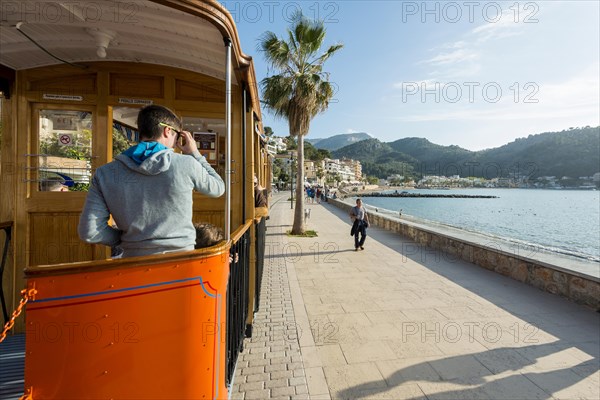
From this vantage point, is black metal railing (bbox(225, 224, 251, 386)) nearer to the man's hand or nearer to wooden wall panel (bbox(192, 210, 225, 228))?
wooden wall panel (bbox(192, 210, 225, 228))

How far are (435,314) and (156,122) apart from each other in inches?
189

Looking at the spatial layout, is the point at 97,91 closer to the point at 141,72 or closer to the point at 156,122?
the point at 141,72

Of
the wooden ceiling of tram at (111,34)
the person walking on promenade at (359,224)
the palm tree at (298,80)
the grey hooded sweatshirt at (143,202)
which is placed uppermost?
the palm tree at (298,80)

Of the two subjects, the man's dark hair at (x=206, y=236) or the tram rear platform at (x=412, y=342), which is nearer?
the man's dark hair at (x=206, y=236)

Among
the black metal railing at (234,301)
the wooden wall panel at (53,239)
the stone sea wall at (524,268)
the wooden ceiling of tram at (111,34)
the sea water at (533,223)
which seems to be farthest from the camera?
the sea water at (533,223)

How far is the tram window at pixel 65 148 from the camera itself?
12.0 feet

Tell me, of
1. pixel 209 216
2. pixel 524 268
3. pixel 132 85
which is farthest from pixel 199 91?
pixel 524 268

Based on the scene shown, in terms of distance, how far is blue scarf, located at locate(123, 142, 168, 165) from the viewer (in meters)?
1.72

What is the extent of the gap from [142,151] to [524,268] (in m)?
7.19

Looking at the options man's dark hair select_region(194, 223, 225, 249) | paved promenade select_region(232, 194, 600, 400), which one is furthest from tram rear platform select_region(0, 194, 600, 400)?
man's dark hair select_region(194, 223, 225, 249)

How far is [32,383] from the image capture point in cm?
159

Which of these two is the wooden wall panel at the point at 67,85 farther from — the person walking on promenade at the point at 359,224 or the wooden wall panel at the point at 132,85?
the person walking on promenade at the point at 359,224

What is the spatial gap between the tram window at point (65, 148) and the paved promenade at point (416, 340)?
2.99 metres

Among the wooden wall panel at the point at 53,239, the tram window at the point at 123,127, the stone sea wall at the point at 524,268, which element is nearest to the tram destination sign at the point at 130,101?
the tram window at the point at 123,127
